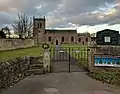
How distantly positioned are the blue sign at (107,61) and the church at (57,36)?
87.4m

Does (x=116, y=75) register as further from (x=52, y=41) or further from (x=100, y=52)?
(x=52, y=41)

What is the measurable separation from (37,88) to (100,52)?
6.34 meters

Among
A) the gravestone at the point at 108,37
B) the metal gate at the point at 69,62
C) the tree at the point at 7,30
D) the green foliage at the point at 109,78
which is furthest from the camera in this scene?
the tree at the point at 7,30

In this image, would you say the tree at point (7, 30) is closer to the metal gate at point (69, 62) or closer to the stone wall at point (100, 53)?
the metal gate at point (69, 62)

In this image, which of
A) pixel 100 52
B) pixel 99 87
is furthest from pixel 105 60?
pixel 99 87

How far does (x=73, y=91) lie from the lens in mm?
8758

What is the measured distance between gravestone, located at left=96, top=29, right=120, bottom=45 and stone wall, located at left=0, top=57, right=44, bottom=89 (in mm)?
6335

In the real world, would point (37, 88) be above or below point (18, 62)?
below

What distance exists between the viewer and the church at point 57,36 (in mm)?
101625

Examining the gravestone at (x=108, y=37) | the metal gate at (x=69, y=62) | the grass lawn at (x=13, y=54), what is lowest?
the metal gate at (x=69, y=62)

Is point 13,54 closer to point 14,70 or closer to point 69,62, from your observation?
point 69,62

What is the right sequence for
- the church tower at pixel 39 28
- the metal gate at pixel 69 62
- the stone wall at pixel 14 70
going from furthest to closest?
the church tower at pixel 39 28 → the metal gate at pixel 69 62 → the stone wall at pixel 14 70

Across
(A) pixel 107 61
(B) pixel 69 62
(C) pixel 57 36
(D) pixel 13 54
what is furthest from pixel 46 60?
(C) pixel 57 36

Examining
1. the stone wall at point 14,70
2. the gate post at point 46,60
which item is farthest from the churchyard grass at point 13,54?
the gate post at point 46,60
